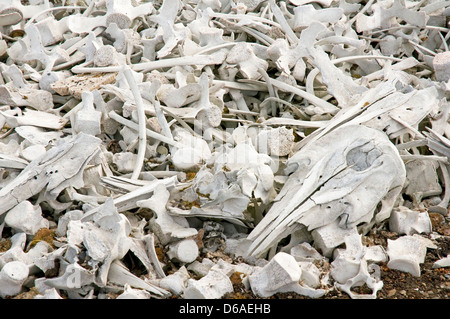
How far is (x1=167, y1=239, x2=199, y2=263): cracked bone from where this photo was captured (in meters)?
2.37

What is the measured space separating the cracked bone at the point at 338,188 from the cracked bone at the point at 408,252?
15cm

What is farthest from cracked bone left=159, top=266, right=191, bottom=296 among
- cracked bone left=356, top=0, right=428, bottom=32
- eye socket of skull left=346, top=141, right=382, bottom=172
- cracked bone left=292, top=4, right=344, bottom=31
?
cracked bone left=356, top=0, right=428, bottom=32

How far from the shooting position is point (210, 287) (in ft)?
7.12

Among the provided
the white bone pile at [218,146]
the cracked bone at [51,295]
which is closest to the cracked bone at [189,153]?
the white bone pile at [218,146]

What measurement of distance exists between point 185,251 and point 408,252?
2.93 ft

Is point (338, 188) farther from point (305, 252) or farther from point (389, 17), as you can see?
point (389, 17)

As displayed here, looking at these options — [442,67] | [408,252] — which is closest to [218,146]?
[408,252]

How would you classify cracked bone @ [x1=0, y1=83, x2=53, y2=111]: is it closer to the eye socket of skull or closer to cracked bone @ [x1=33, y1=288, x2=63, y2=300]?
cracked bone @ [x1=33, y1=288, x2=63, y2=300]

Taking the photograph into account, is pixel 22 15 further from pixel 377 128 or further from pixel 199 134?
pixel 377 128

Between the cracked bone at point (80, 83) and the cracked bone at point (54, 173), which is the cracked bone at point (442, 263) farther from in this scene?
the cracked bone at point (80, 83)

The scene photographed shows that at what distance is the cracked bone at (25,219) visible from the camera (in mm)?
2463

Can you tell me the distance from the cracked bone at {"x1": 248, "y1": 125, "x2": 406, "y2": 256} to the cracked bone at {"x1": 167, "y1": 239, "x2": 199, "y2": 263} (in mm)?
231
